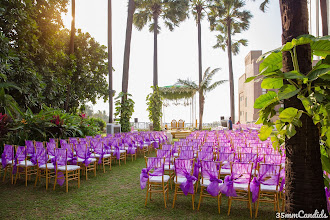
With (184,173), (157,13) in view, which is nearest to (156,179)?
(184,173)

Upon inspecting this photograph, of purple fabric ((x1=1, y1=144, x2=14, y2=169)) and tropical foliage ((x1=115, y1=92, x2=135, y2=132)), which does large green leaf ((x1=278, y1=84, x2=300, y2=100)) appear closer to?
purple fabric ((x1=1, y1=144, x2=14, y2=169))

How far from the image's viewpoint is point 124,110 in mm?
18000

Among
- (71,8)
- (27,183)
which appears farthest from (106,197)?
(71,8)

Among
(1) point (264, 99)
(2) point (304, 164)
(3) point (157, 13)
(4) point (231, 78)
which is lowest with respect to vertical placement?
(2) point (304, 164)

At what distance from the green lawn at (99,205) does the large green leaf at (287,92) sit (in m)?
2.98

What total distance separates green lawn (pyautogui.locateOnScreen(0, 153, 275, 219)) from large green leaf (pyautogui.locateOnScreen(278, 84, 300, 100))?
9.78 feet

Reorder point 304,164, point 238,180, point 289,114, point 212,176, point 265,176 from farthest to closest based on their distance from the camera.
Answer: point 212,176, point 238,180, point 265,176, point 304,164, point 289,114

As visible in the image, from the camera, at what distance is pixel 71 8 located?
16109mm

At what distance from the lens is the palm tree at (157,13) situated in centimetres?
2465

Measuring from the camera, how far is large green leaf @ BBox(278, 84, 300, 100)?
1.69 meters

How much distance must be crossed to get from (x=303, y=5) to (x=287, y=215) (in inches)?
75.7

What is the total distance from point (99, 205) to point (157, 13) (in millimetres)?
24547

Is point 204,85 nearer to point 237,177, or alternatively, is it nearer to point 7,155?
point 7,155

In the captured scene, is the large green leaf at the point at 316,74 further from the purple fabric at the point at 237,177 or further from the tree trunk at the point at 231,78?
the tree trunk at the point at 231,78
